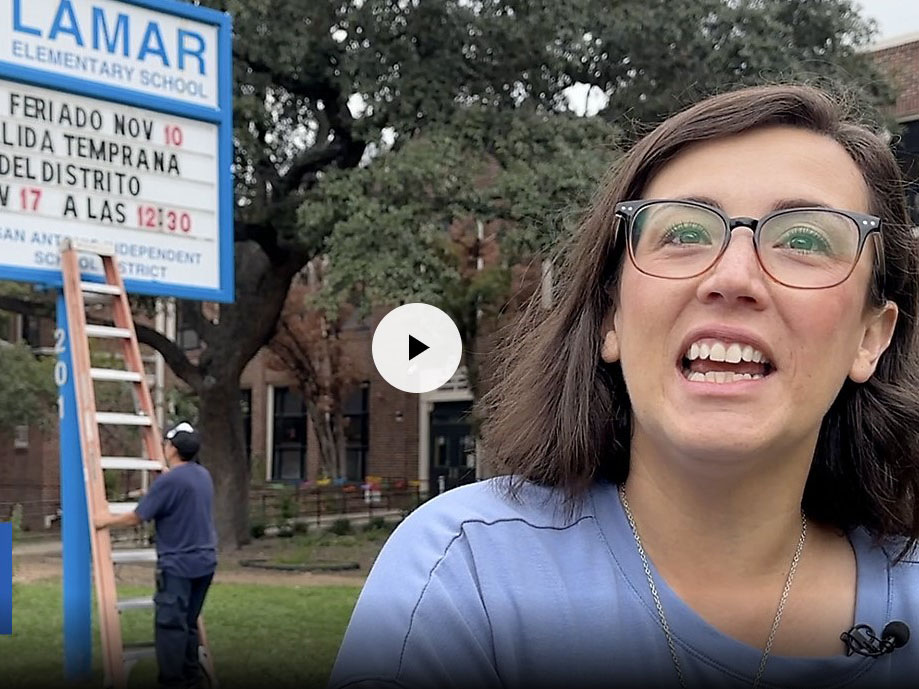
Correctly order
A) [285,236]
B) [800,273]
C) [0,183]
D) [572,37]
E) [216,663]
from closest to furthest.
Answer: [800,273]
[0,183]
[216,663]
[572,37]
[285,236]

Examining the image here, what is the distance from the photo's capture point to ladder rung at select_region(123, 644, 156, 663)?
673cm

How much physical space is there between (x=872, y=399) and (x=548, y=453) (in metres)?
0.59

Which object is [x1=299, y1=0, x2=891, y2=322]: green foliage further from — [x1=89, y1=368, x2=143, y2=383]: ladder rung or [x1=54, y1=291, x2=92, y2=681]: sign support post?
[x1=54, y1=291, x2=92, y2=681]: sign support post

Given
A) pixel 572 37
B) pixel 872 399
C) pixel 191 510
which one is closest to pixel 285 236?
pixel 572 37

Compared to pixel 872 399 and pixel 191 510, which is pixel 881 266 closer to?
pixel 872 399

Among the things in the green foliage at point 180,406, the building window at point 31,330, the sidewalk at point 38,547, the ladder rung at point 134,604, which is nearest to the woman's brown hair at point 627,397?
the ladder rung at point 134,604

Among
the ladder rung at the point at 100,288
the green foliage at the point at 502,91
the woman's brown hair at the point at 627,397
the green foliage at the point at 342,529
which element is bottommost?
the green foliage at the point at 342,529

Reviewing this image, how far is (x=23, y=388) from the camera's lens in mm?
21250

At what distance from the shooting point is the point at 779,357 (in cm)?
143

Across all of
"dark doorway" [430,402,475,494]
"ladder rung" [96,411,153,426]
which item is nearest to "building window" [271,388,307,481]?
"dark doorway" [430,402,475,494]

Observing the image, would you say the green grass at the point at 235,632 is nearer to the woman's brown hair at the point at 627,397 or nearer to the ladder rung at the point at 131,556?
the ladder rung at the point at 131,556

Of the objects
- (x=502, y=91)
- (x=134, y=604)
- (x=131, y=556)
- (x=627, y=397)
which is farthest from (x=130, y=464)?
(x=502, y=91)

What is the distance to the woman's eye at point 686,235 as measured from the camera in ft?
4.84

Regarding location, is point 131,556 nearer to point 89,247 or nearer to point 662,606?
A: point 89,247
